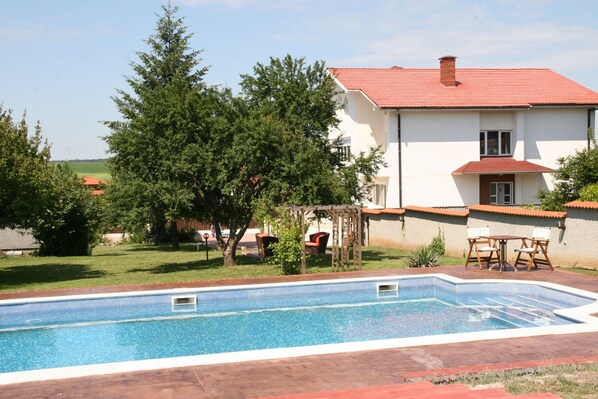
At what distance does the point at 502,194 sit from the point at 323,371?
1163 inches

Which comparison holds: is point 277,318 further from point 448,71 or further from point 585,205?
point 448,71

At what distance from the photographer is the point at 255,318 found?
612 inches

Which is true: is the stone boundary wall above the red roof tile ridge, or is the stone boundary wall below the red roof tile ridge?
below

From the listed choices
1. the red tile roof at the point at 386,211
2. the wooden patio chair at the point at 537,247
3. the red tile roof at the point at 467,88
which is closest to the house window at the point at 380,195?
the red tile roof at the point at 386,211

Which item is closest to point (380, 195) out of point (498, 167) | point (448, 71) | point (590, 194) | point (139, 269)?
point (498, 167)

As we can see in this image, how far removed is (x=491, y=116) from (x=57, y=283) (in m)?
25.0

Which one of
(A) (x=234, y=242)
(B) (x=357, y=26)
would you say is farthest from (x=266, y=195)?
(B) (x=357, y=26)

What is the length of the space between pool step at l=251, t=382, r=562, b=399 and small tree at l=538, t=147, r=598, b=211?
18.4 meters

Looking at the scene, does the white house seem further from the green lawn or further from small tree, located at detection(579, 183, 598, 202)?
small tree, located at detection(579, 183, 598, 202)

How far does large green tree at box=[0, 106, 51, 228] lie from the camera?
20828 millimetres

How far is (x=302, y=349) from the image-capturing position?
10016 millimetres

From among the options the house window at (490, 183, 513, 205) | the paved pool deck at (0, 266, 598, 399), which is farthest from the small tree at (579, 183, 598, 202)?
the house window at (490, 183, 513, 205)

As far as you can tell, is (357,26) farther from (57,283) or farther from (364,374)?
(364,374)

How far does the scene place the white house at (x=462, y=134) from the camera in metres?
34.9
